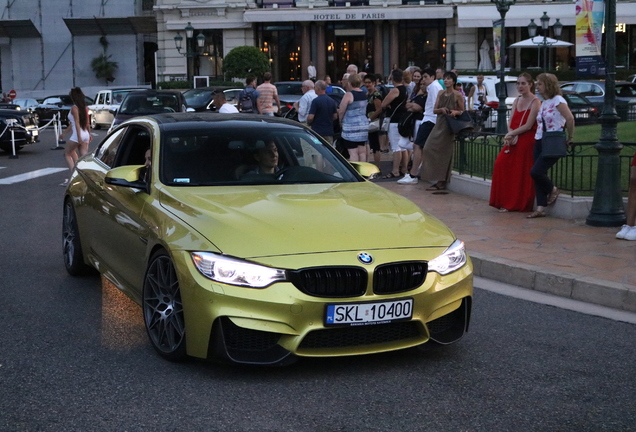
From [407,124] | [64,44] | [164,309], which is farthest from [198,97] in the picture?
[64,44]

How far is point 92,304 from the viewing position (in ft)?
23.1

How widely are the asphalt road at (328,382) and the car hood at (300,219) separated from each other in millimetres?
737

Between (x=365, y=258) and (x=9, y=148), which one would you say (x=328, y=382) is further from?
(x=9, y=148)

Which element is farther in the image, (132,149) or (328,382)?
(132,149)

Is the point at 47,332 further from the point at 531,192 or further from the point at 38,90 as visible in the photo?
the point at 38,90

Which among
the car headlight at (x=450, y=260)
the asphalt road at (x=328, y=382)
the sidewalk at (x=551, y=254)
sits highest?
the car headlight at (x=450, y=260)

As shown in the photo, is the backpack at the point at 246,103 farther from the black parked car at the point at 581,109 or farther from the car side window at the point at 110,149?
the car side window at the point at 110,149

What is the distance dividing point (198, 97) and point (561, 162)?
837 inches

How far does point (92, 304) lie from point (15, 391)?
2.11m

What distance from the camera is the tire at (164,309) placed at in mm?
5293

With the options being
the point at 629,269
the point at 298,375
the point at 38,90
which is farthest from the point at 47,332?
the point at 38,90

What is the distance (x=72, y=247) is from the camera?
26.1 feet

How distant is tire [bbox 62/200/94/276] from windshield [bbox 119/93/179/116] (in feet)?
41.2

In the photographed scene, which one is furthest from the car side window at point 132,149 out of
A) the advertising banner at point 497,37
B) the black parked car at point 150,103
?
the advertising banner at point 497,37
